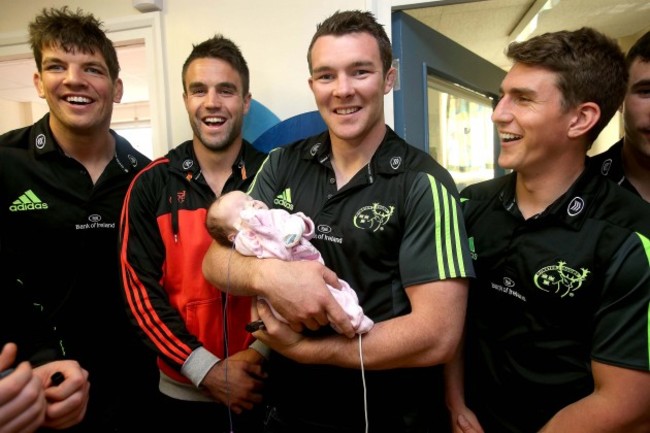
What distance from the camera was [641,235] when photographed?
1.09m

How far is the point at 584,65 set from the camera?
1.25 meters

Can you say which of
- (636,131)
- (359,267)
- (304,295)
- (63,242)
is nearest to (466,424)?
(359,267)

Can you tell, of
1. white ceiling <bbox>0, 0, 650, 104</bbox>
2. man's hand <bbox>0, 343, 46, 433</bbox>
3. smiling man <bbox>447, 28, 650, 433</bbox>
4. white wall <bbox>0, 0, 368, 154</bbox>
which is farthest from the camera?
white ceiling <bbox>0, 0, 650, 104</bbox>

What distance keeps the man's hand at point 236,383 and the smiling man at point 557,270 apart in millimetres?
705

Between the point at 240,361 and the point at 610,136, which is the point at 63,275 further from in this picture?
the point at 610,136

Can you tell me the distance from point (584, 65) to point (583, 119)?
0.53ft

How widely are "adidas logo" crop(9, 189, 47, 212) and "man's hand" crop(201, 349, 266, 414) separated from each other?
1024mm

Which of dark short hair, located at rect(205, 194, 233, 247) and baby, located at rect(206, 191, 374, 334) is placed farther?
dark short hair, located at rect(205, 194, 233, 247)

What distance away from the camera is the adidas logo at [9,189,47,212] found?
1.71 meters

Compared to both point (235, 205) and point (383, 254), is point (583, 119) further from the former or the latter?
point (235, 205)

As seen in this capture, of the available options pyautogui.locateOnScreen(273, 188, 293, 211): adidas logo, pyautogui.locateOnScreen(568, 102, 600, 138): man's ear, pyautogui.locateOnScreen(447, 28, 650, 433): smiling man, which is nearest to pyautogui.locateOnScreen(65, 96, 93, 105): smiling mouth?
pyautogui.locateOnScreen(273, 188, 293, 211): adidas logo

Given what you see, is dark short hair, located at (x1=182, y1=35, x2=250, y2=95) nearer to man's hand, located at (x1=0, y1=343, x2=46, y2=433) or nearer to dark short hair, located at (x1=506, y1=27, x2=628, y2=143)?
dark short hair, located at (x1=506, y1=27, x2=628, y2=143)

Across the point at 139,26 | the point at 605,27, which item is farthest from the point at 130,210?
the point at 605,27

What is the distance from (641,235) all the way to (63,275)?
Result: 206 centimetres
